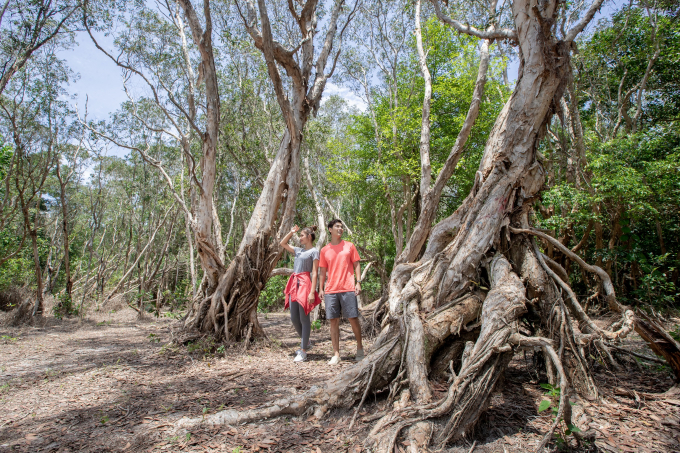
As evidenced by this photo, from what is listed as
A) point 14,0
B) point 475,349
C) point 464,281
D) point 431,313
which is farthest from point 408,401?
point 14,0

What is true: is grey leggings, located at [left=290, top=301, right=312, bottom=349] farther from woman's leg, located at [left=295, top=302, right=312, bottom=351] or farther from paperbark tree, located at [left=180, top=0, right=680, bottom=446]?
paperbark tree, located at [left=180, top=0, right=680, bottom=446]

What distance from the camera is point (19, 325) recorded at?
9.26 metres

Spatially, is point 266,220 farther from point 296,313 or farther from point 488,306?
point 488,306

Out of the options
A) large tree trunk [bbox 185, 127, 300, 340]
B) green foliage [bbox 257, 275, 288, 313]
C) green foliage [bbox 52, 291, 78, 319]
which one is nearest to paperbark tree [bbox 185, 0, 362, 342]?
large tree trunk [bbox 185, 127, 300, 340]

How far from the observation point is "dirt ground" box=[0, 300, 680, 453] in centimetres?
255

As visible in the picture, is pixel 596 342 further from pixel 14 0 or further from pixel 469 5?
pixel 14 0

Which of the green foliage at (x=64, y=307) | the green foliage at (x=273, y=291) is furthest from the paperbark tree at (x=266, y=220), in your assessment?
the green foliage at (x=273, y=291)

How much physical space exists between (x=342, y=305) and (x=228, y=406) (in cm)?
191

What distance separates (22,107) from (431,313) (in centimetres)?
1503

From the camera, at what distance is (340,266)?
15.8ft

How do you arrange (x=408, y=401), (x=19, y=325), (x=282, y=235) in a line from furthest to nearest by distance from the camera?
(x=19, y=325) < (x=282, y=235) < (x=408, y=401)

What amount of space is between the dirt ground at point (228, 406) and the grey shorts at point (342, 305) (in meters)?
0.69

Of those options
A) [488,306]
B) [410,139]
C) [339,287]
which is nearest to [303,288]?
[339,287]

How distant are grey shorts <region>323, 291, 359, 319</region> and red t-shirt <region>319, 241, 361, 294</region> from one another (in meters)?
0.07
